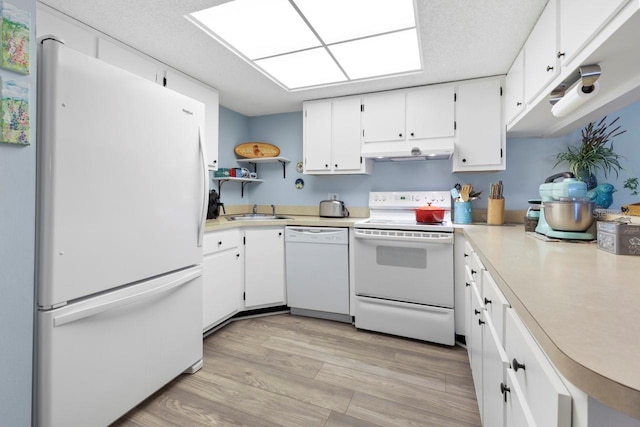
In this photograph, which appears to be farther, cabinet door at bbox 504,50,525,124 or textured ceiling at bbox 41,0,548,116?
cabinet door at bbox 504,50,525,124

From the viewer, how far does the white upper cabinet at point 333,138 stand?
2.86m

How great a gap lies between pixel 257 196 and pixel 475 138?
2.45 meters

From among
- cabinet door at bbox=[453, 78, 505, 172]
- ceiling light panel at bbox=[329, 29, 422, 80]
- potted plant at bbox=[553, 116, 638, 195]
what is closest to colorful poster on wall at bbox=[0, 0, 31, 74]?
ceiling light panel at bbox=[329, 29, 422, 80]

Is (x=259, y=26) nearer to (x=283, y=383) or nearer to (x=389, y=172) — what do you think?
(x=389, y=172)

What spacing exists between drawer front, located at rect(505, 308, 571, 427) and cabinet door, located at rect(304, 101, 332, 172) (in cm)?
239

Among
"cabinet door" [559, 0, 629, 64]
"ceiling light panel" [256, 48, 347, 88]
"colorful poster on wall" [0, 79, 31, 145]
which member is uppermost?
"ceiling light panel" [256, 48, 347, 88]

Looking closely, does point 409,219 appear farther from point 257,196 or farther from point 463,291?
point 257,196

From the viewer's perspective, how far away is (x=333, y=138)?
295 centimetres

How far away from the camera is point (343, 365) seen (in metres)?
1.94

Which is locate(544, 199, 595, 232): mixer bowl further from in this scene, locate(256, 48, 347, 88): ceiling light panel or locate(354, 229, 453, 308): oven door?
locate(256, 48, 347, 88): ceiling light panel

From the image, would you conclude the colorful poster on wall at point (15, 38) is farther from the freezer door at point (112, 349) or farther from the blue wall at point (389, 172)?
the blue wall at point (389, 172)

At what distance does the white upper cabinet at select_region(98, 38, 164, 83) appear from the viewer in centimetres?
186

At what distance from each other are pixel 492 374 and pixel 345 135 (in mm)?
2335

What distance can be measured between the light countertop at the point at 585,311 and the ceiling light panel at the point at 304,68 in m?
1.81
